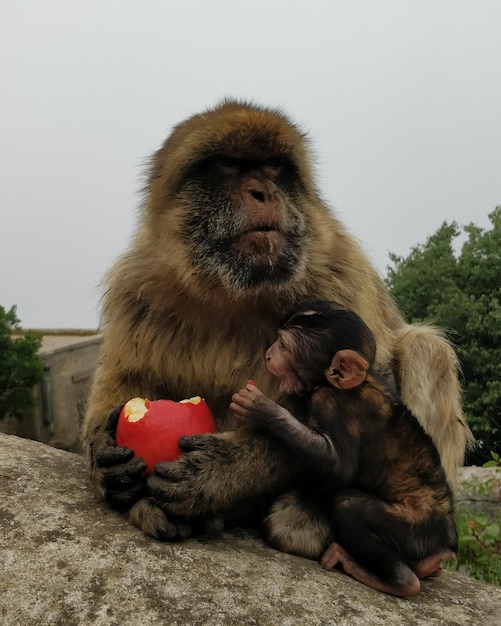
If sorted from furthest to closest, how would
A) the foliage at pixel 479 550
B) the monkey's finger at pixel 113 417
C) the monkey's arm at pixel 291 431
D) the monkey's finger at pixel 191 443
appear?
the foliage at pixel 479 550, the monkey's finger at pixel 113 417, the monkey's finger at pixel 191 443, the monkey's arm at pixel 291 431

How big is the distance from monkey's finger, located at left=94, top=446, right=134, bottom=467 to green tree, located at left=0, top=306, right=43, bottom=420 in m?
11.1

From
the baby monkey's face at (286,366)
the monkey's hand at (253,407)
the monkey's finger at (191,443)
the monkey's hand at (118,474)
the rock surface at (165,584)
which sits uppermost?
the baby monkey's face at (286,366)

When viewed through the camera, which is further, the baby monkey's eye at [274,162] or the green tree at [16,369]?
the green tree at [16,369]

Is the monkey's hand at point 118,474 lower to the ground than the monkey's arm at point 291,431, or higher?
lower

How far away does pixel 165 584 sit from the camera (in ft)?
6.86

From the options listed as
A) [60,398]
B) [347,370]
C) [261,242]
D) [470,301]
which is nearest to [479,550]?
[347,370]

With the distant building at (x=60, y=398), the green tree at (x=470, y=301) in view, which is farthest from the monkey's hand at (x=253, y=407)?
the distant building at (x=60, y=398)

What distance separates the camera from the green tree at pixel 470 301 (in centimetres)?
1177

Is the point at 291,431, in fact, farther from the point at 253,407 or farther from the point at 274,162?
the point at 274,162

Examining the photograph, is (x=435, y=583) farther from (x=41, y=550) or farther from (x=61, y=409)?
(x=61, y=409)

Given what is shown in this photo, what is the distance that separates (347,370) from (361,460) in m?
0.34

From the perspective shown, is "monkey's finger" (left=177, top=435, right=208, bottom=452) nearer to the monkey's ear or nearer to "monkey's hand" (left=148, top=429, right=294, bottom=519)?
"monkey's hand" (left=148, top=429, right=294, bottom=519)

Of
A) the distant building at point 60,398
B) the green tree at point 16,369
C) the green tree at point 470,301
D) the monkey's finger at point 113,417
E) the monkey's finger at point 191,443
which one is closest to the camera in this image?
the monkey's finger at point 191,443

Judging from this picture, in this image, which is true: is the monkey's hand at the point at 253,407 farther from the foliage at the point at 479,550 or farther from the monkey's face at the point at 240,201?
the foliage at the point at 479,550
